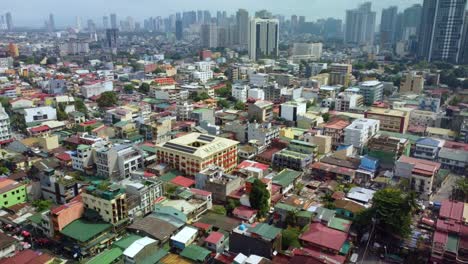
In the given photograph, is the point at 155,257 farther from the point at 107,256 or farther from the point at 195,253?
the point at 107,256

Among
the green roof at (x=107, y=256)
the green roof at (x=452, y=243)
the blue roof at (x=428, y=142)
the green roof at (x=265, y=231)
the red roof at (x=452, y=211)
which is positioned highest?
the blue roof at (x=428, y=142)

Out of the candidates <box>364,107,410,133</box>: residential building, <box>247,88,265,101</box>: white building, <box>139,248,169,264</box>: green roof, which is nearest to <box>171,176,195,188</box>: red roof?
<box>139,248,169,264</box>: green roof

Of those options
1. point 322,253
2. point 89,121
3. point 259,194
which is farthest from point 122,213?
point 89,121

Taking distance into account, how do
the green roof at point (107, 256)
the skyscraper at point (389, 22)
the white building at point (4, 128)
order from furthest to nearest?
1. the skyscraper at point (389, 22)
2. the white building at point (4, 128)
3. the green roof at point (107, 256)

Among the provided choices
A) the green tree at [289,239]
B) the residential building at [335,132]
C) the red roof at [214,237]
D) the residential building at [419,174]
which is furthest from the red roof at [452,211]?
the residential building at [335,132]

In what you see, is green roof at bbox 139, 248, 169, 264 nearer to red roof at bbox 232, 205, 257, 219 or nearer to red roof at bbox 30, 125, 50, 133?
red roof at bbox 232, 205, 257, 219

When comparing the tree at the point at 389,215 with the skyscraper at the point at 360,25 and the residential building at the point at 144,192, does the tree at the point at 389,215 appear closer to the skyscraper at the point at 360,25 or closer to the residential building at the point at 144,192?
the residential building at the point at 144,192
